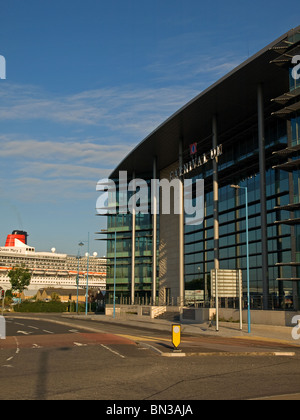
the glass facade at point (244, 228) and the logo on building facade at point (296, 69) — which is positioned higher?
the logo on building facade at point (296, 69)

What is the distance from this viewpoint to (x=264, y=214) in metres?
41.8

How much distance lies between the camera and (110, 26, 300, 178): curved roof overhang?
4241 cm

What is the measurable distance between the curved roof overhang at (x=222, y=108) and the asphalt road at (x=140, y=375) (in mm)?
27988

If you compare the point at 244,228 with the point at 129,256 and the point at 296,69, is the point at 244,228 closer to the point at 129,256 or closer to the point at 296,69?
the point at 296,69

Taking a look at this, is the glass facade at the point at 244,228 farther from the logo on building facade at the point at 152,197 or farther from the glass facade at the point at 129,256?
the glass facade at the point at 129,256

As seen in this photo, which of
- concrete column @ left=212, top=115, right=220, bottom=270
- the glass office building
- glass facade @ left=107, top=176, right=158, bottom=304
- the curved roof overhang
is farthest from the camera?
glass facade @ left=107, top=176, right=158, bottom=304

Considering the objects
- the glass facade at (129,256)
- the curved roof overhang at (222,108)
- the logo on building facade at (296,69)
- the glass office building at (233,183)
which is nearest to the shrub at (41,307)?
the glass facade at (129,256)

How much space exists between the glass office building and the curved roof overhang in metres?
0.10

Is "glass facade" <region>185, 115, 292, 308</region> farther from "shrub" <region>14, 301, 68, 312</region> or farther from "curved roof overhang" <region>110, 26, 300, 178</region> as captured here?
"shrub" <region>14, 301, 68, 312</region>

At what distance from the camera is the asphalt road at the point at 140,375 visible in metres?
10.9

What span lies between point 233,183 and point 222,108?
32.7 ft

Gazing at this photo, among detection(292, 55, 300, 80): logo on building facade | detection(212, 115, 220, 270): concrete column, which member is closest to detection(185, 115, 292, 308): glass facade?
detection(212, 115, 220, 270): concrete column

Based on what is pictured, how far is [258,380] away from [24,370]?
23.5ft

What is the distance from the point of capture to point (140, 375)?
1420 centimetres
